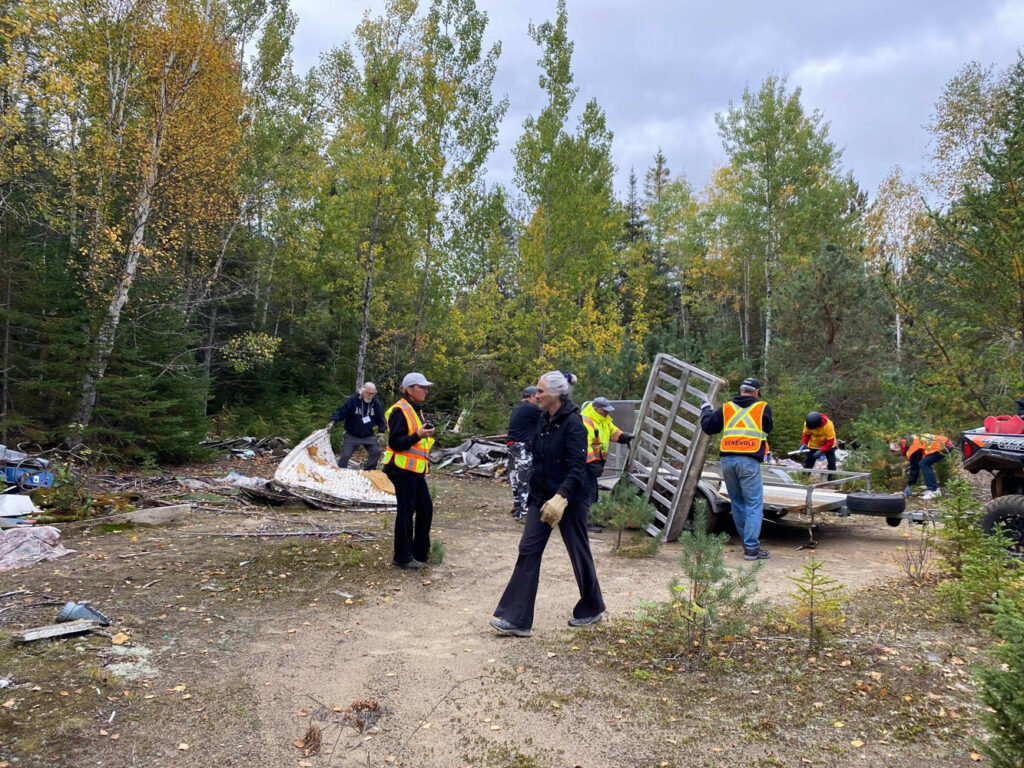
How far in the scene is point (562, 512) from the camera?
421 centimetres

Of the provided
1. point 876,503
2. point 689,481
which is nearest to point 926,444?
point 876,503

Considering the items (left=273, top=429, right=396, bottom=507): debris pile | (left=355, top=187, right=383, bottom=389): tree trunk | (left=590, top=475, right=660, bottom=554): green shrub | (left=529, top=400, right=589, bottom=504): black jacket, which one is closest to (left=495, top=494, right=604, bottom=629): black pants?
(left=529, top=400, right=589, bottom=504): black jacket

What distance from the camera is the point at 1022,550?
5801mm

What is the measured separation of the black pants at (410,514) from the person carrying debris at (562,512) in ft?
5.36

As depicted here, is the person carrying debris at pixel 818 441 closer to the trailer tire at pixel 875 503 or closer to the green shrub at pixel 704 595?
the trailer tire at pixel 875 503

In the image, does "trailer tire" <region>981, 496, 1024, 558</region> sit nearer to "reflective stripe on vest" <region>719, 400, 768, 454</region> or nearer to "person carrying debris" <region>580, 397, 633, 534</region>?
"reflective stripe on vest" <region>719, 400, 768, 454</region>

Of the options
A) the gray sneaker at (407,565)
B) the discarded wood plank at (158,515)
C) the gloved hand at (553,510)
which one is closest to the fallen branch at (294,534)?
the discarded wood plank at (158,515)

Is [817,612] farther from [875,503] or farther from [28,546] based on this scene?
[28,546]

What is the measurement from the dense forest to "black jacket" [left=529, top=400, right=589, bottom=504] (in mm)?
6861

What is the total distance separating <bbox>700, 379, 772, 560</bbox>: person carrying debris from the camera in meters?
6.45

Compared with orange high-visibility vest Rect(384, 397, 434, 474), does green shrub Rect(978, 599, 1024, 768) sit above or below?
below

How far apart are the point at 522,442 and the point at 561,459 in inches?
167

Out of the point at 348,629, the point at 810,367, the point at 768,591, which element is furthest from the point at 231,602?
the point at 810,367

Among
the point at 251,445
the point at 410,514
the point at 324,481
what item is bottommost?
the point at 251,445
